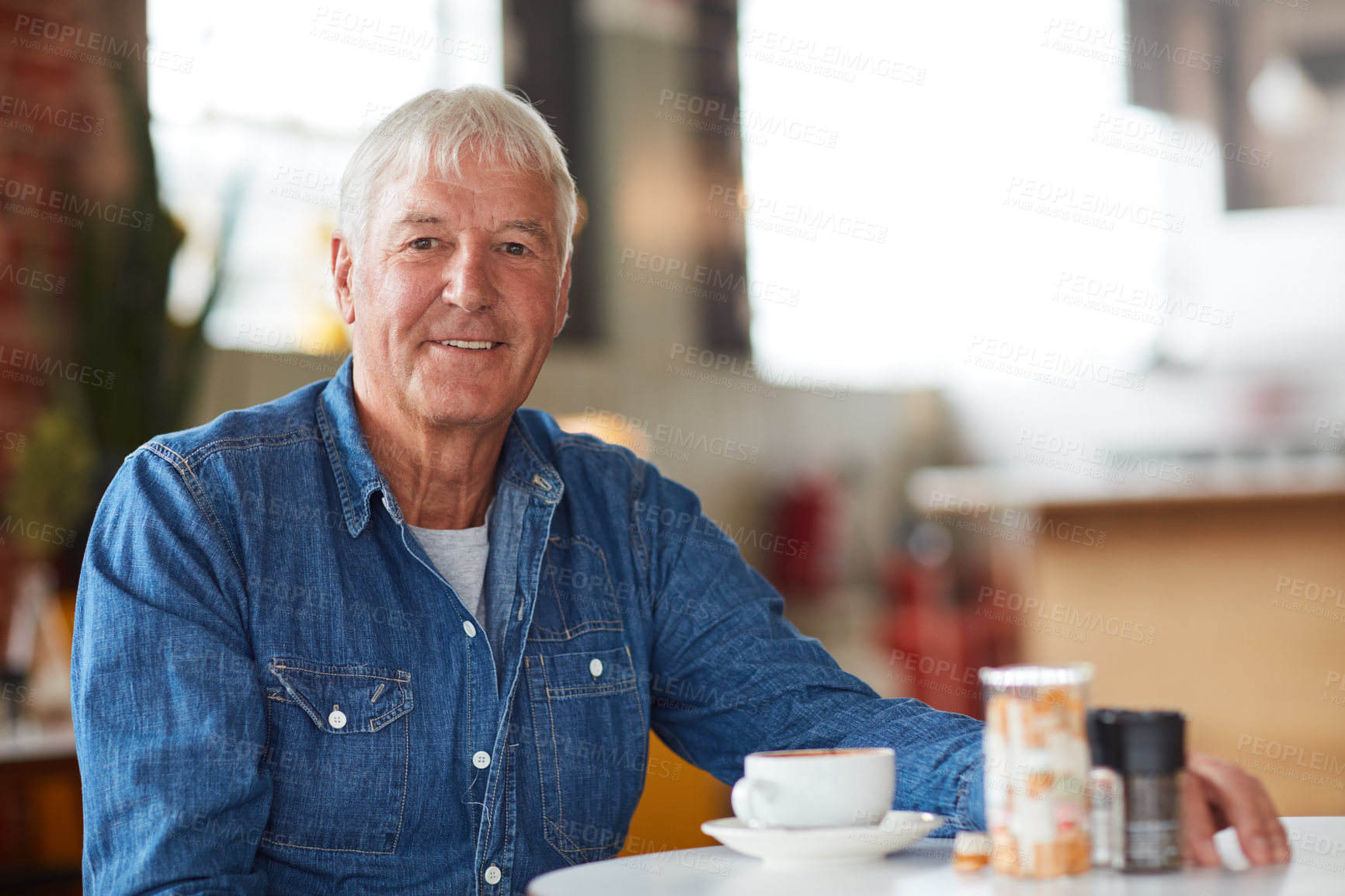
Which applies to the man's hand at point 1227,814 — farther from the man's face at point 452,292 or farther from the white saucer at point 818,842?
the man's face at point 452,292

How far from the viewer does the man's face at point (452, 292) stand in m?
1.38

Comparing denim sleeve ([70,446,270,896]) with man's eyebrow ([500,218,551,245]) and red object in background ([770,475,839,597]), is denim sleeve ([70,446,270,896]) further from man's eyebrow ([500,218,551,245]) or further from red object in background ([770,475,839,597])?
red object in background ([770,475,839,597])

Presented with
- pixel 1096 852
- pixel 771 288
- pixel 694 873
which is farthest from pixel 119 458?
pixel 771 288

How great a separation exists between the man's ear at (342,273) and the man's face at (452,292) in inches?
3.0

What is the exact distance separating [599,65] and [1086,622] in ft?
11.2

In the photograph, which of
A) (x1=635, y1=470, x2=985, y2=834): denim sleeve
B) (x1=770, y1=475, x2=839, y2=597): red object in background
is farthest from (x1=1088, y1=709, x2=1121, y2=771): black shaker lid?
(x1=770, y1=475, x2=839, y2=597): red object in background

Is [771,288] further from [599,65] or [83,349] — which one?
[83,349]

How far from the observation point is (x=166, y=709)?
1.12 m

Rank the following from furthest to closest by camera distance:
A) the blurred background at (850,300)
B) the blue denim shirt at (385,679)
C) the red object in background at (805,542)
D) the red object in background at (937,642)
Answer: the red object in background at (805,542) < the red object in background at (937,642) < the blurred background at (850,300) < the blue denim shirt at (385,679)

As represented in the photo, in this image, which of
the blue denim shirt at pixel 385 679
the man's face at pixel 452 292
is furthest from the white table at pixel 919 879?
the man's face at pixel 452 292

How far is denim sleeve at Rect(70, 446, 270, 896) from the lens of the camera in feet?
3.55

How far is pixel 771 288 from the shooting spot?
6.85 meters

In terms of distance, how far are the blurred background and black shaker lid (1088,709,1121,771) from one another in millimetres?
1825

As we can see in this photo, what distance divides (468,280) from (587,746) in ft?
1.60
